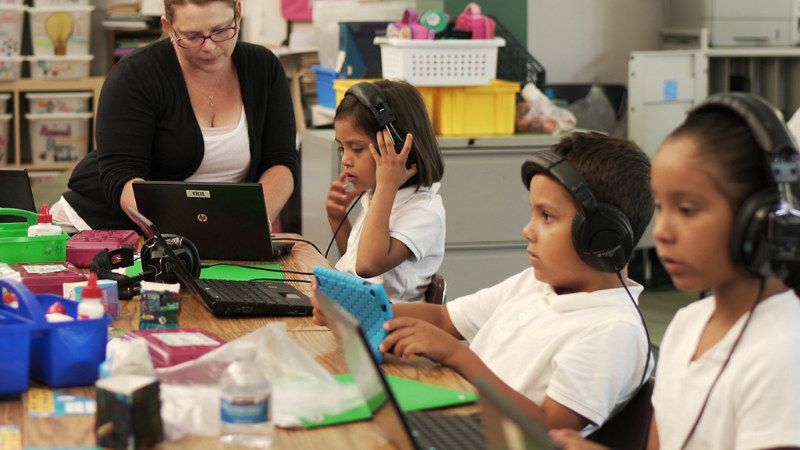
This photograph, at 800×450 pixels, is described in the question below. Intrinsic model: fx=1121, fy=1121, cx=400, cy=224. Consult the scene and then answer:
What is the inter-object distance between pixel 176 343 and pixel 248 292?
40 centimetres

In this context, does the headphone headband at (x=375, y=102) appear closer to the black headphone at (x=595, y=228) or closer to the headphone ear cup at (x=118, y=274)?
the headphone ear cup at (x=118, y=274)

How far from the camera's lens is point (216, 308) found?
1.79 metres

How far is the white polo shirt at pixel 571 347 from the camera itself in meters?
1.42

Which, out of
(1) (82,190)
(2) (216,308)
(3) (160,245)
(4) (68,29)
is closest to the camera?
(2) (216,308)

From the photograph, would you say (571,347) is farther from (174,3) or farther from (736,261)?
(174,3)

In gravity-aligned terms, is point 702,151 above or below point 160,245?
above

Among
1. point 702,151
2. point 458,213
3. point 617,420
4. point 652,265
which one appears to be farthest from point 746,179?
point 652,265

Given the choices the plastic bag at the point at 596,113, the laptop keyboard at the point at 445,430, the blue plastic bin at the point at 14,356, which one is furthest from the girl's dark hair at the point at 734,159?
the plastic bag at the point at 596,113

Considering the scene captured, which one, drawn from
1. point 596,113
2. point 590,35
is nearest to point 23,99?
point 590,35

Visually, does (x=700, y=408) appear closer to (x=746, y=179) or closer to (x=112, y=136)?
(x=746, y=179)

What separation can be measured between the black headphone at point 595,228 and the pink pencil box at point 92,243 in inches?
41.3

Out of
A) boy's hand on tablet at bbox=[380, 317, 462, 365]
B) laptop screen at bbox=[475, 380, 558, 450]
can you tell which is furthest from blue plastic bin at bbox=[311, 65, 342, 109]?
laptop screen at bbox=[475, 380, 558, 450]

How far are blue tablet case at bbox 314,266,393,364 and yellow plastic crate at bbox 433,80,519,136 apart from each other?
2305mm

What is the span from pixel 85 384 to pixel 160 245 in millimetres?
578
